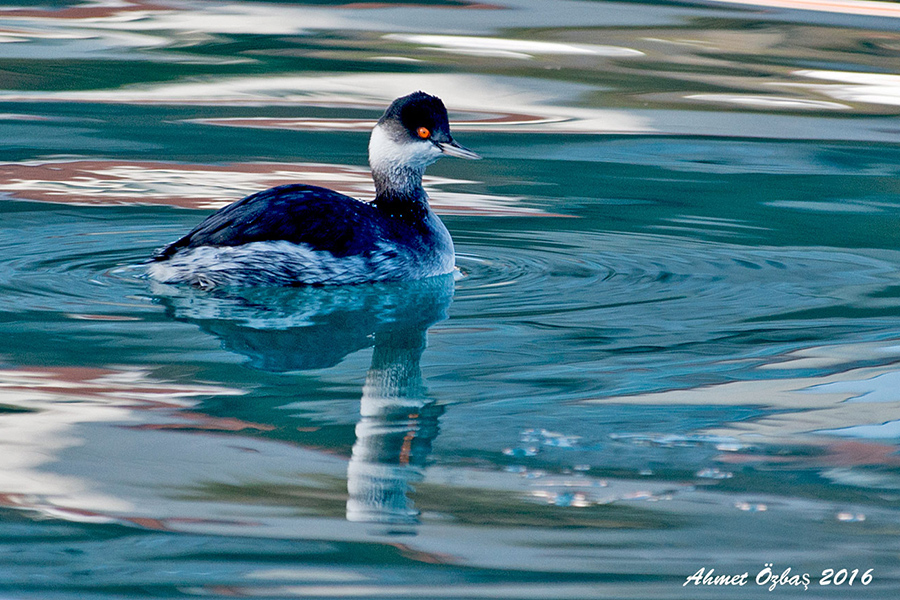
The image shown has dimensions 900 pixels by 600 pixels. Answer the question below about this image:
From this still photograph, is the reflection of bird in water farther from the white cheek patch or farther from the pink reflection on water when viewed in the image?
the pink reflection on water

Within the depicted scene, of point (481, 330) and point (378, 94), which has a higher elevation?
point (378, 94)

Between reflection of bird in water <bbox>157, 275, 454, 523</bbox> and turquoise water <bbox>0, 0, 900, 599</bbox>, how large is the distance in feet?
0.07

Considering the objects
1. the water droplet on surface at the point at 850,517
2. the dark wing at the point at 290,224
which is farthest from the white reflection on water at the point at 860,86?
the water droplet on surface at the point at 850,517

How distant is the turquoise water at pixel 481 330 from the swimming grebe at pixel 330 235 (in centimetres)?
14

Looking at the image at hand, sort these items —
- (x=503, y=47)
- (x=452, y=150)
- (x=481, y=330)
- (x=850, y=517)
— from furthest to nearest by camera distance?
(x=503, y=47), (x=452, y=150), (x=481, y=330), (x=850, y=517)

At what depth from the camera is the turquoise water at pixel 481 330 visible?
3.70 metres

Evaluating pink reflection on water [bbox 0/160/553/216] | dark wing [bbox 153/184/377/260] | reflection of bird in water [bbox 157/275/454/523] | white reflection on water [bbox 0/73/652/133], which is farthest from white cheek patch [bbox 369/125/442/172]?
white reflection on water [bbox 0/73/652/133]

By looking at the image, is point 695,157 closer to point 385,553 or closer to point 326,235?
point 326,235

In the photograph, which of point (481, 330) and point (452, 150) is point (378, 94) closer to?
point (452, 150)

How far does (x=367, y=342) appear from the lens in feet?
19.1

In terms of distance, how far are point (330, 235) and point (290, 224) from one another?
0.21m

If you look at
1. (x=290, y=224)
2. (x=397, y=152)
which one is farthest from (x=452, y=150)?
(x=290, y=224)

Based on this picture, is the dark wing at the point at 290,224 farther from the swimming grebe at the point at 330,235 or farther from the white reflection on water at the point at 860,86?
the white reflection on water at the point at 860,86

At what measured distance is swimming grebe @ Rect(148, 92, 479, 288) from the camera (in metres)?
6.55
